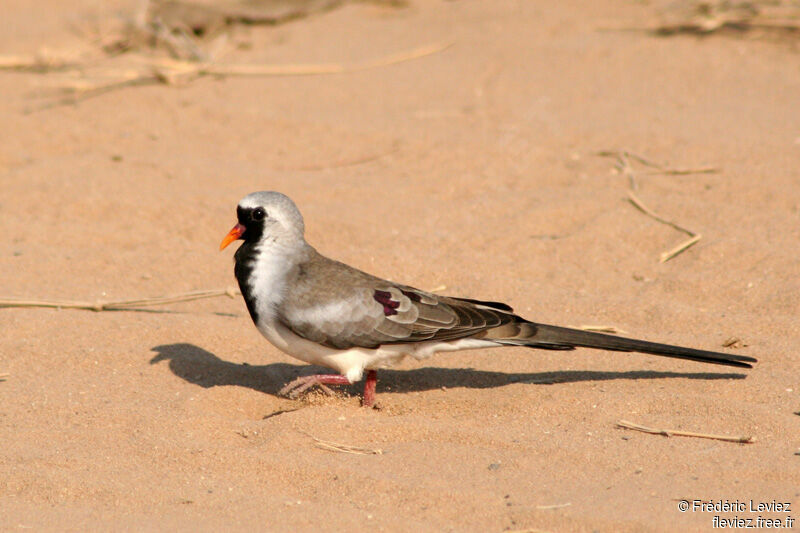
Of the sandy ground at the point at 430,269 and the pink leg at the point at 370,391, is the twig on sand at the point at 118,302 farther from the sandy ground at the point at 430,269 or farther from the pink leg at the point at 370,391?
the pink leg at the point at 370,391

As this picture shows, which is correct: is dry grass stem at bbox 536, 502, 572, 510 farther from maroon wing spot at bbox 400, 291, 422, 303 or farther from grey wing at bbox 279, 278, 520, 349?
maroon wing spot at bbox 400, 291, 422, 303

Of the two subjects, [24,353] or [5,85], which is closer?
[24,353]

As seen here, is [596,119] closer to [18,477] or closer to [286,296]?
[286,296]

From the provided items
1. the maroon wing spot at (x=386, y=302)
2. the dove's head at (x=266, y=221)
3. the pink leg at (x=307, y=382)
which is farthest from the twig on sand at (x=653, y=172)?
the dove's head at (x=266, y=221)

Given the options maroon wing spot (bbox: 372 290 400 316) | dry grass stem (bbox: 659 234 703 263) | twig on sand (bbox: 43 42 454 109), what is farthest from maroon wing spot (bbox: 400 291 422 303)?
twig on sand (bbox: 43 42 454 109)

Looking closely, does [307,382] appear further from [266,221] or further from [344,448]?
[266,221]

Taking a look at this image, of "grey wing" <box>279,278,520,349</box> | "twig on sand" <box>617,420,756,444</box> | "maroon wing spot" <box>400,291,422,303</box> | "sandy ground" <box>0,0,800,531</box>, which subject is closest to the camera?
"sandy ground" <box>0,0,800,531</box>

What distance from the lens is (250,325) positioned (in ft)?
18.4

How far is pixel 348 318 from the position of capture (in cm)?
460

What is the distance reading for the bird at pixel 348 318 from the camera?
458cm

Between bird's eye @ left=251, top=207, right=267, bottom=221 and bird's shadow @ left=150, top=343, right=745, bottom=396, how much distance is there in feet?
2.92

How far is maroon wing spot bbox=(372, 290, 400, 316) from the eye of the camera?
467cm

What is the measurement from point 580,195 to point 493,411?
8.84 feet

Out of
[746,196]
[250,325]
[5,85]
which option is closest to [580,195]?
[746,196]
